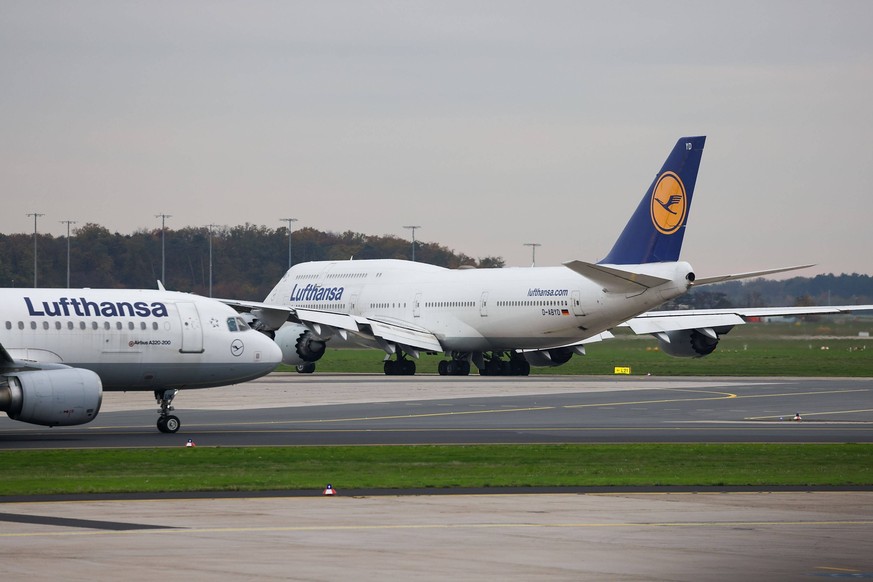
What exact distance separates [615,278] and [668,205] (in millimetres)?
3750

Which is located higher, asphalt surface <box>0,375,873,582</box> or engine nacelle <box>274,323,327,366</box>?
engine nacelle <box>274,323,327,366</box>

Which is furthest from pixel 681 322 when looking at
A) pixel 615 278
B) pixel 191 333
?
pixel 191 333

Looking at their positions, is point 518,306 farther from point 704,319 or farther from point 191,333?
point 191,333

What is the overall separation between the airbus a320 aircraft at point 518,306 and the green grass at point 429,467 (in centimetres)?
2874

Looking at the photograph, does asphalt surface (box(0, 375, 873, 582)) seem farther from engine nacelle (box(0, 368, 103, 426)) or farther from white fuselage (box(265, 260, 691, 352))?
Result: white fuselage (box(265, 260, 691, 352))

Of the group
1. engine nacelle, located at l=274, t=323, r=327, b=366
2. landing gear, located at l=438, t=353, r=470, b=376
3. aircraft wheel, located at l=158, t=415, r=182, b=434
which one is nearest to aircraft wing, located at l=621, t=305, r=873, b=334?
landing gear, located at l=438, t=353, r=470, b=376

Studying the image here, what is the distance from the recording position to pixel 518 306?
211 ft

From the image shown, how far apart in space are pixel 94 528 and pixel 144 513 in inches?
63.6

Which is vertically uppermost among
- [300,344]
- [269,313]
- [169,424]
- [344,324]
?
[269,313]

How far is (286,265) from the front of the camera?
112 meters

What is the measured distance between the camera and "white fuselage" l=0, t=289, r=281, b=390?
3188cm

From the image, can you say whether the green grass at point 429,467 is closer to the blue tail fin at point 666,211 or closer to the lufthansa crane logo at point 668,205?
the blue tail fin at point 666,211

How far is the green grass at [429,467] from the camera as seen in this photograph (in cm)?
2191

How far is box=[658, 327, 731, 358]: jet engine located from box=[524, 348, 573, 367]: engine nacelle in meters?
4.58
